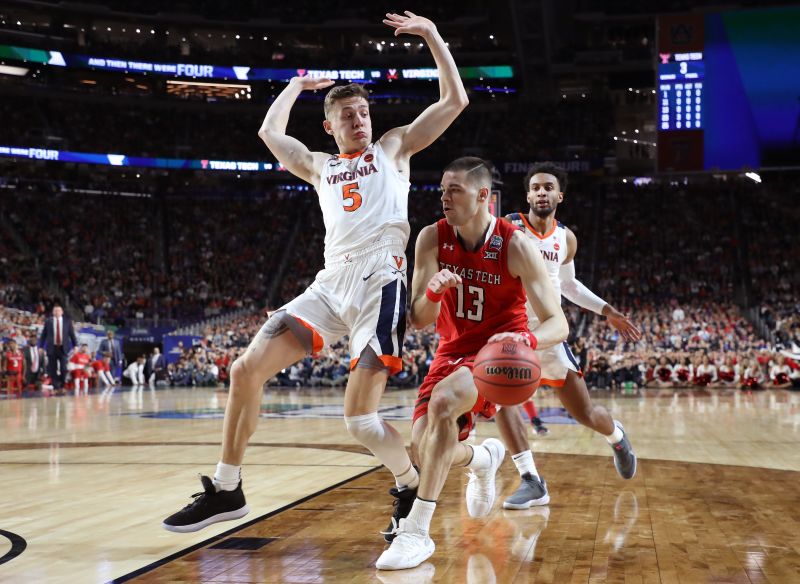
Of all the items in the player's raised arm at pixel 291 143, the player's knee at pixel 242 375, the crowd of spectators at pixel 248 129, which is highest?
the crowd of spectators at pixel 248 129

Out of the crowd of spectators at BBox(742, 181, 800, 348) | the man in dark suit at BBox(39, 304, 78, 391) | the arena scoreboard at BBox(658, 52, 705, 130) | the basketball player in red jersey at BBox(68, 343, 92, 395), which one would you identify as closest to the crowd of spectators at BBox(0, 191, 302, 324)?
the basketball player in red jersey at BBox(68, 343, 92, 395)

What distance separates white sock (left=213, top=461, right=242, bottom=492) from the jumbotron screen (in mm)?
17523

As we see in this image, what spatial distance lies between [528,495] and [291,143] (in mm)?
2663

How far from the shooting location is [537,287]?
4.57 metres

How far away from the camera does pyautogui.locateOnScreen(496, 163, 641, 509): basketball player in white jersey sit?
18.9 feet

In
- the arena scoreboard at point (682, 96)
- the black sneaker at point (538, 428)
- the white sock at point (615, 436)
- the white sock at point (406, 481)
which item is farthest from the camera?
the arena scoreboard at point (682, 96)

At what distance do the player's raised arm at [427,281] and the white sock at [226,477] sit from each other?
1.17 metres

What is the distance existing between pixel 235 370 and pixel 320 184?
112cm

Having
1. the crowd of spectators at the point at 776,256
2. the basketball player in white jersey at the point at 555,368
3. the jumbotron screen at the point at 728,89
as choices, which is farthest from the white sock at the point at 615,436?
the crowd of spectators at the point at 776,256

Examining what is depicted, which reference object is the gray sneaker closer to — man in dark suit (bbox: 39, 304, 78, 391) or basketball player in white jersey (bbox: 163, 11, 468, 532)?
basketball player in white jersey (bbox: 163, 11, 468, 532)

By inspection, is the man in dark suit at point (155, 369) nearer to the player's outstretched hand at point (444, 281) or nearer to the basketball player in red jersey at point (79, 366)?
the basketball player in red jersey at point (79, 366)

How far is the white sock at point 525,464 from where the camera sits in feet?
18.8

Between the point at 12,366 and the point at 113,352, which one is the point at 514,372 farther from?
the point at 113,352

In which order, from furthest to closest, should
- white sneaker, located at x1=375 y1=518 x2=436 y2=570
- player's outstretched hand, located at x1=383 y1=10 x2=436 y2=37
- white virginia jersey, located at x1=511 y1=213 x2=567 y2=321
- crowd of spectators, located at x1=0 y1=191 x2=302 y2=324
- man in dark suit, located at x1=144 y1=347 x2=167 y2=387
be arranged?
crowd of spectators, located at x1=0 y1=191 x2=302 y2=324
man in dark suit, located at x1=144 y1=347 x2=167 y2=387
white virginia jersey, located at x1=511 y1=213 x2=567 y2=321
player's outstretched hand, located at x1=383 y1=10 x2=436 y2=37
white sneaker, located at x1=375 y1=518 x2=436 y2=570
